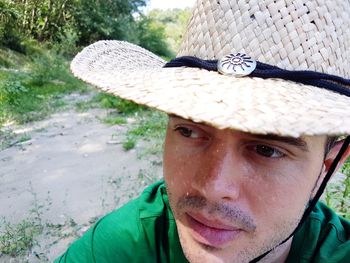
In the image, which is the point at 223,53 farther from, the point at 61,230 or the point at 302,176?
the point at 61,230

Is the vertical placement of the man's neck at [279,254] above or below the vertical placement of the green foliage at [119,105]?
above

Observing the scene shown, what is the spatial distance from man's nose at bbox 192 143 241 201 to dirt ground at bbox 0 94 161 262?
1.91 metres

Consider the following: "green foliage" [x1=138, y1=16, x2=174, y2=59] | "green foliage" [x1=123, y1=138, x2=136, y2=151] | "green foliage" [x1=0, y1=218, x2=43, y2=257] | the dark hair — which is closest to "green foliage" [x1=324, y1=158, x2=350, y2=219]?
the dark hair

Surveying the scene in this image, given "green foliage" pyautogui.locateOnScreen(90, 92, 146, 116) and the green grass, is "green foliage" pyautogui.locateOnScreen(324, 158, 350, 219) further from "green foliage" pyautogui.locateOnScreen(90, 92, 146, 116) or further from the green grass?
the green grass

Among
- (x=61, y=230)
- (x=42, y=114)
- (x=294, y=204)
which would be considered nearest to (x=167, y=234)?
(x=294, y=204)

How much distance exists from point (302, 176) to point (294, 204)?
84 millimetres

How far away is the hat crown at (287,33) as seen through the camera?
0.88 meters

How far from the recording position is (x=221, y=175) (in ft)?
3.18

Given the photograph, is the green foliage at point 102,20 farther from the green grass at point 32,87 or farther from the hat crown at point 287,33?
the hat crown at point 287,33

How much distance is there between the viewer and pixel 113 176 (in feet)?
12.5

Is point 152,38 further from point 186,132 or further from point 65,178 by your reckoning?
point 186,132

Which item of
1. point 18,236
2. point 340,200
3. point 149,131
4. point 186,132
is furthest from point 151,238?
point 149,131

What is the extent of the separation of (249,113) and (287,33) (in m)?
0.31

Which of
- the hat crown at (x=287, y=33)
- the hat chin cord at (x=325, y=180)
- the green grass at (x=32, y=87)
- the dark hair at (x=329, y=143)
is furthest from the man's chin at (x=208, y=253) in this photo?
the green grass at (x=32, y=87)
